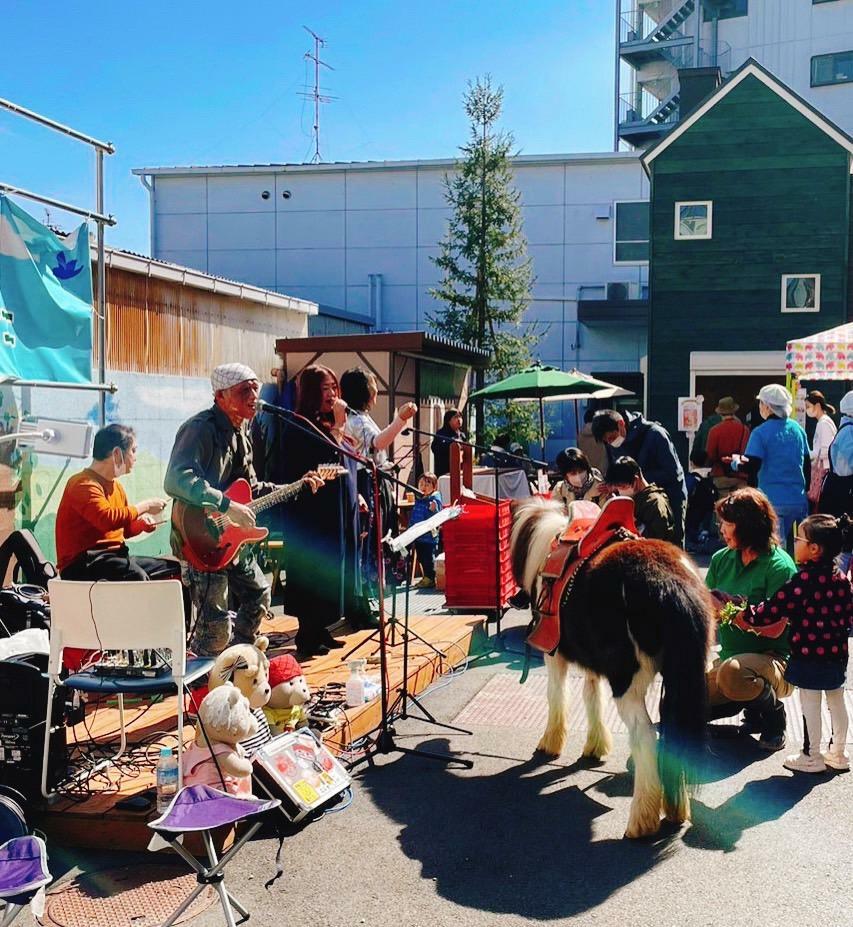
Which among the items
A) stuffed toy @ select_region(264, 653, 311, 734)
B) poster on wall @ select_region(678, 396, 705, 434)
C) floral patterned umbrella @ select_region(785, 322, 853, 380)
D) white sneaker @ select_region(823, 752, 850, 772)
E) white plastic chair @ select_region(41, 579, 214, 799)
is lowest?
white sneaker @ select_region(823, 752, 850, 772)

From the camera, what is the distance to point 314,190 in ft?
90.8

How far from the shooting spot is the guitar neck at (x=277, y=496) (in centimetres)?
561

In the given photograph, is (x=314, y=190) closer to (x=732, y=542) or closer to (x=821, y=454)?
(x=821, y=454)

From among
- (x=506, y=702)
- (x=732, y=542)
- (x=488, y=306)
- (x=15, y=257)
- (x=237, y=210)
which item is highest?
(x=237, y=210)

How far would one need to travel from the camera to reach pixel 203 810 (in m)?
3.21

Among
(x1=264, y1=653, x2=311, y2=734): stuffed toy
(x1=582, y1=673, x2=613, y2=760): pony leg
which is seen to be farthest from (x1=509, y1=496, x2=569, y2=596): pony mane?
(x1=264, y1=653, x2=311, y2=734): stuffed toy

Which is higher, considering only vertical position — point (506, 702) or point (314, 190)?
point (314, 190)

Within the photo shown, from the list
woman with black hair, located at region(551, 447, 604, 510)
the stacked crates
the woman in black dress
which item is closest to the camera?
the woman in black dress

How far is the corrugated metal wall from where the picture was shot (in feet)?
27.8

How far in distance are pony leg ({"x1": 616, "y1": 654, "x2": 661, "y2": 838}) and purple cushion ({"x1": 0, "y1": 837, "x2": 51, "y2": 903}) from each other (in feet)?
7.70

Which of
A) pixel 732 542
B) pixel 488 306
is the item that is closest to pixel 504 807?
pixel 732 542

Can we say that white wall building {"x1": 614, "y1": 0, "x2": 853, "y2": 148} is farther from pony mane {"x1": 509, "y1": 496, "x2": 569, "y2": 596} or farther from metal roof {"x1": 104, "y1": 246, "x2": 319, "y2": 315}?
pony mane {"x1": 509, "y1": 496, "x2": 569, "y2": 596}

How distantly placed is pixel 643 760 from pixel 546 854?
555 mm

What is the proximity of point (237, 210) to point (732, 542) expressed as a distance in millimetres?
25063
